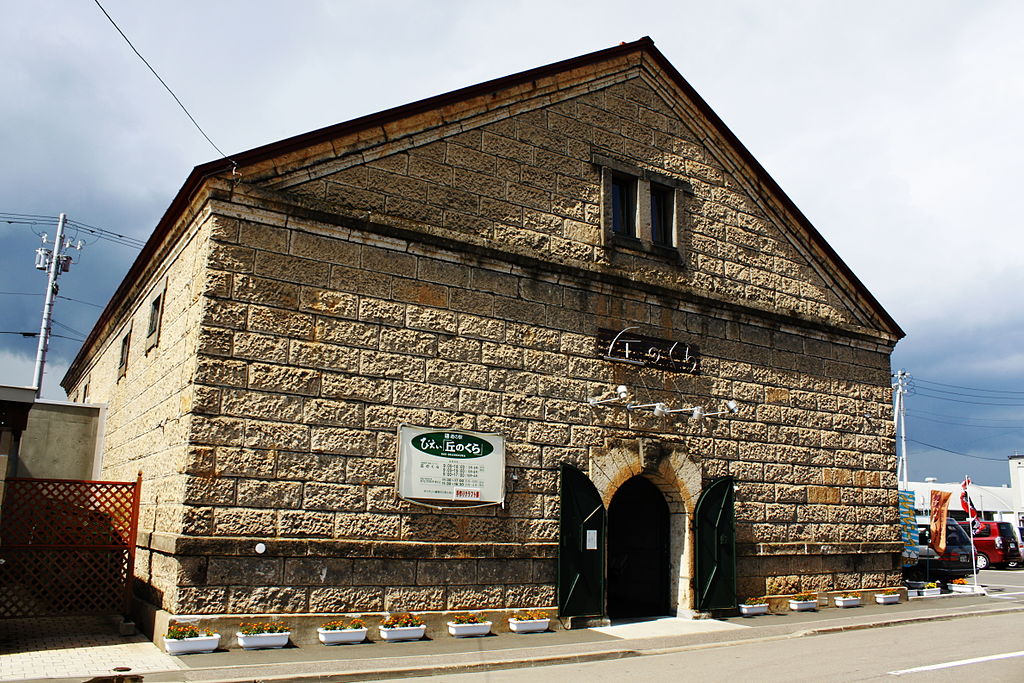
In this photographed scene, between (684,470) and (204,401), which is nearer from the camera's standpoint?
(204,401)

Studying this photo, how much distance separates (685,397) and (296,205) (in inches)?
294

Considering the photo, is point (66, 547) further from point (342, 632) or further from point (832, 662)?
point (832, 662)

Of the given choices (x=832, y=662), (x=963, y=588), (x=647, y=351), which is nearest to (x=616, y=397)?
(x=647, y=351)

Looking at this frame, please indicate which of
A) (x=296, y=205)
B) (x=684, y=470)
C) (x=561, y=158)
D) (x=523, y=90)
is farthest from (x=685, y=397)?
(x=296, y=205)

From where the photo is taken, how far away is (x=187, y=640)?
9.49 meters

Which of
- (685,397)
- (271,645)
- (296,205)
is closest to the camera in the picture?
(271,645)

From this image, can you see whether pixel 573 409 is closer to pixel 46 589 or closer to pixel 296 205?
pixel 296 205

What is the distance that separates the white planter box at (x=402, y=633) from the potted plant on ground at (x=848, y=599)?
892cm

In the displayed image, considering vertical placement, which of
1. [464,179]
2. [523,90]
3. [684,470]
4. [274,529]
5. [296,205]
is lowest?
[274,529]

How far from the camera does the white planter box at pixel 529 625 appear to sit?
38.8 ft

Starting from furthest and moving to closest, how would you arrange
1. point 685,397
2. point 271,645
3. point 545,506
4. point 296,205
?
point 685,397, point 545,506, point 296,205, point 271,645

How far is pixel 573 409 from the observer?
1318cm

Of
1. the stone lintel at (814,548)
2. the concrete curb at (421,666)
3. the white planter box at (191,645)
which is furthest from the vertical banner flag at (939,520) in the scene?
the white planter box at (191,645)

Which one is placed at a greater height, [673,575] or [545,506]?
[545,506]
